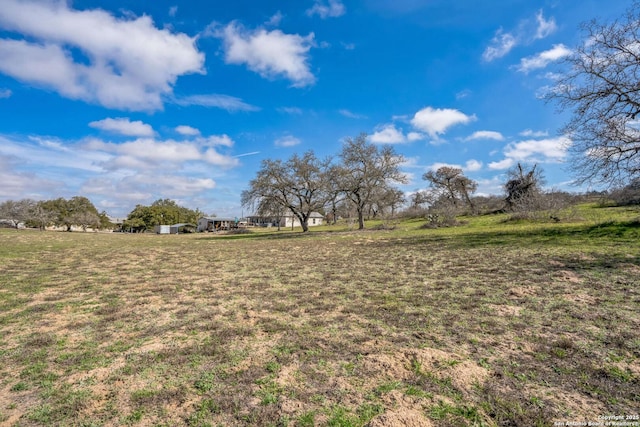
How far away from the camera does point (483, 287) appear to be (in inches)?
273

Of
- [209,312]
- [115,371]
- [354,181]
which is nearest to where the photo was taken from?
[115,371]

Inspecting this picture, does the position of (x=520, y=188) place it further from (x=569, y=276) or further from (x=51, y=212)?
(x=51, y=212)

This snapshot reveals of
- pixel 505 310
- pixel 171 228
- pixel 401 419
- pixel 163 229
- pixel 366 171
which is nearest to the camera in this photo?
pixel 401 419

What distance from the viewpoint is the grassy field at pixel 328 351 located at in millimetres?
2688

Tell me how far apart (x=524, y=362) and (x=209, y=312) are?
5.09 m

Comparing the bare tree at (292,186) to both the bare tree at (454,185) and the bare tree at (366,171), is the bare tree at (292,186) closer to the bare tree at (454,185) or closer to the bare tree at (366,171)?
the bare tree at (366,171)

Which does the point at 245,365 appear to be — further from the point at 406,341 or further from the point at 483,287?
the point at 483,287

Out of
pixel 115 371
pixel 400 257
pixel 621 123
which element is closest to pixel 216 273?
pixel 115 371

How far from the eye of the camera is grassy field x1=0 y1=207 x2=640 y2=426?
106 inches

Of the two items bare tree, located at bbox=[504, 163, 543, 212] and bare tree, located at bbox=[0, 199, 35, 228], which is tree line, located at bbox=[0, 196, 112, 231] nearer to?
bare tree, located at bbox=[0, 199, 35, 228]

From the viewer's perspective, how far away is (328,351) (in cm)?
388

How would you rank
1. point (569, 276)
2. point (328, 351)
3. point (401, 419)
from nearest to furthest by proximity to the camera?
point (401, 419), point (328, 351), point (569, 276)

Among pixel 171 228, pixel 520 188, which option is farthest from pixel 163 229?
pixel 520 188

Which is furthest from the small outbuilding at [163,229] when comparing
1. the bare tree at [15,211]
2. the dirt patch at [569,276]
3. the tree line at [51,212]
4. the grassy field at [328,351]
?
the dirt patch at [569,276]
